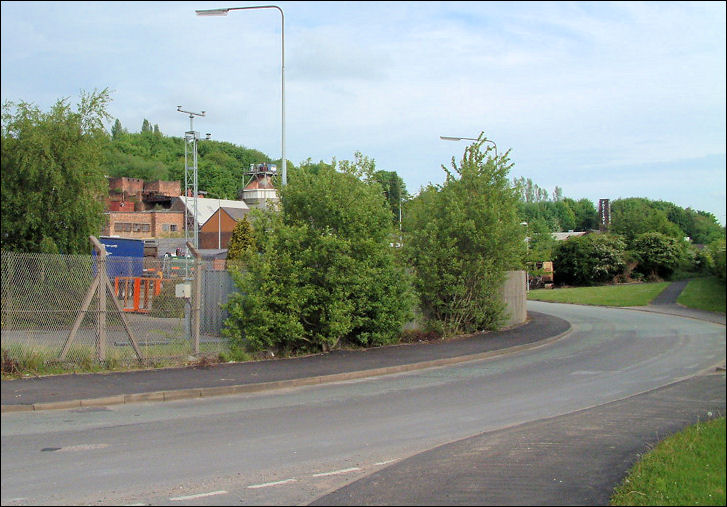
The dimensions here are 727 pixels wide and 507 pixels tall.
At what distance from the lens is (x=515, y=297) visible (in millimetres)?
24969

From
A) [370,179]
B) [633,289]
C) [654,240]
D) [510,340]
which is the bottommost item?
[510,340]

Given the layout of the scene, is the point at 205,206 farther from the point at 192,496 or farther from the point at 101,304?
the point at 192,496

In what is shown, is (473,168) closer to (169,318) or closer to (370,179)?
(370,179)

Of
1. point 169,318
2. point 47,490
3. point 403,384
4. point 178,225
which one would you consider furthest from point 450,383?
point 178,225

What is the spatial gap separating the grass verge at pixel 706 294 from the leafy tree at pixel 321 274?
12460 mm

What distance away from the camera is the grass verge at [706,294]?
3.49m

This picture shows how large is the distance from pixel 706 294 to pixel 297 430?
21.6ft

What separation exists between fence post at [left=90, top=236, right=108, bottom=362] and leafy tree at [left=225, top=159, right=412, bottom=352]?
318 cm

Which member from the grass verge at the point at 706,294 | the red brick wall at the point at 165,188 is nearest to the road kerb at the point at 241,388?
the grass verge at the point at 706,294

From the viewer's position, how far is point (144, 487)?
628 centimetres

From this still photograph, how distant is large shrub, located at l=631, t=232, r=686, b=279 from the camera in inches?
149

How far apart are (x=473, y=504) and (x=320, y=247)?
11446mm

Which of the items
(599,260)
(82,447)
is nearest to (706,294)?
(599,260)

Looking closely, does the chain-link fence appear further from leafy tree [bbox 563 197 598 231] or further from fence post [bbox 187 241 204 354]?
leafy tree [bbox 563 197 598 231]
